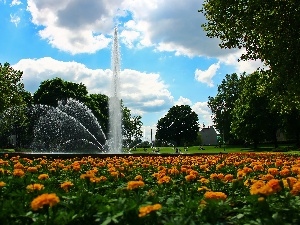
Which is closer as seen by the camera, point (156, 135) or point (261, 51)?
point (261, 51)

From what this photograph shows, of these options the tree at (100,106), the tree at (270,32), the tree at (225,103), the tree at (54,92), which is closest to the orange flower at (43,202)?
the tree at (270,32)

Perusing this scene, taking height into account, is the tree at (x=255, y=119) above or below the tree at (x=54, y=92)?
below

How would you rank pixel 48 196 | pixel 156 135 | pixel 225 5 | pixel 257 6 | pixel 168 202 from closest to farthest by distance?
pixel 48 196, pixel 168 202, pixel 257 6, pixel 225 5, pixel 156 135

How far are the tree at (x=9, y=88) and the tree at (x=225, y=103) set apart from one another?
5084 cm

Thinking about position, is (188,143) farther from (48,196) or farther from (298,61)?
(48,196)

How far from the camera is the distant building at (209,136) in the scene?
167m

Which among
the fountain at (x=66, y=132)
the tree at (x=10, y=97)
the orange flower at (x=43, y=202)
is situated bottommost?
the orange flower at (x=43, y=202)

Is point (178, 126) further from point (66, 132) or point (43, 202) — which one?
point (43, 202)

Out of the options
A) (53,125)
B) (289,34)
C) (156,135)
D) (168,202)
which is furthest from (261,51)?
(156,135)

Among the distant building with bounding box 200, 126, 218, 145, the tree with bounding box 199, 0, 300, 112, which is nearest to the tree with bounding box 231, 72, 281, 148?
the tree with bounding box 199, 0, 300, 112

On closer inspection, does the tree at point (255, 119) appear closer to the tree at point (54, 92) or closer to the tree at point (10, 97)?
the tree at point (54, 92)

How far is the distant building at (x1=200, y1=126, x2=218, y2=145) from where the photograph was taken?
167 meters

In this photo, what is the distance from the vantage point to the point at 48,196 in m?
3.43

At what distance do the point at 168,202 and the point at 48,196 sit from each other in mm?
1341
